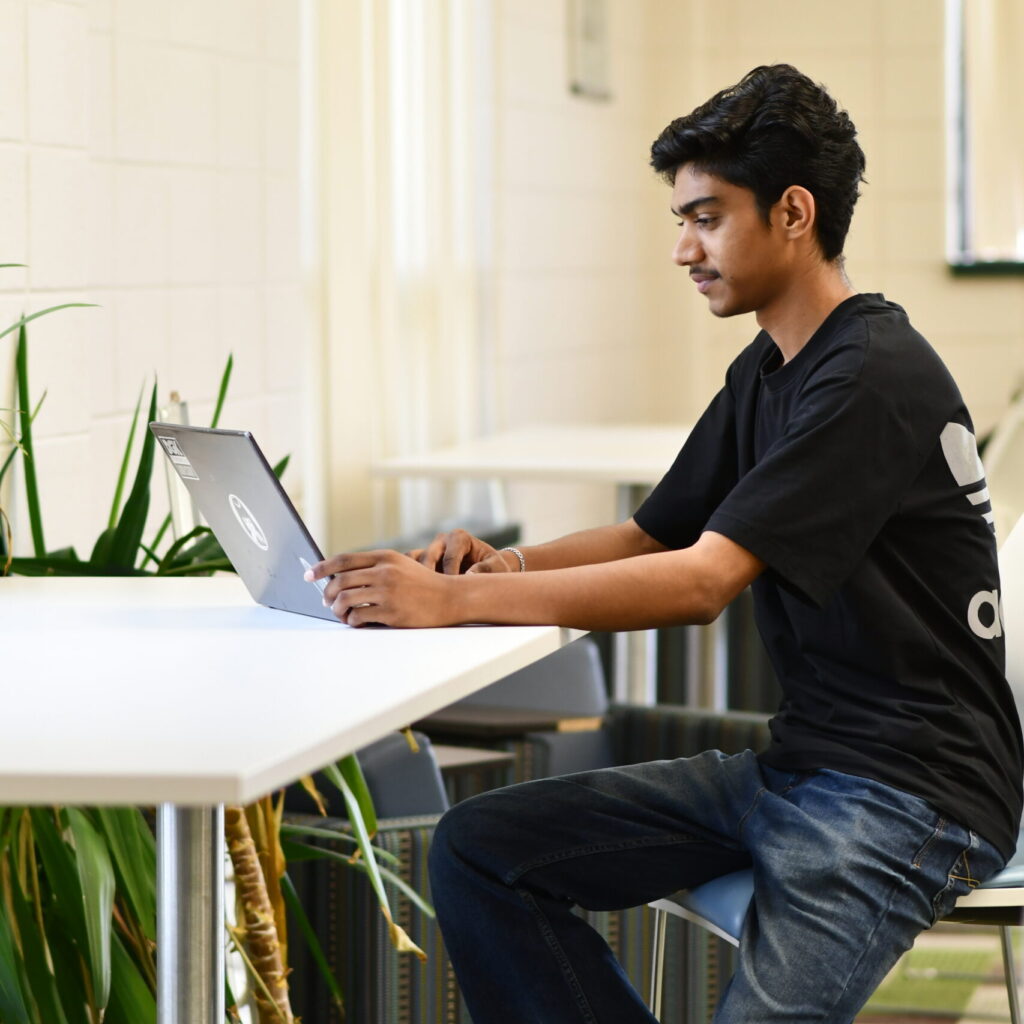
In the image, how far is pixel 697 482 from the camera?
1862mm

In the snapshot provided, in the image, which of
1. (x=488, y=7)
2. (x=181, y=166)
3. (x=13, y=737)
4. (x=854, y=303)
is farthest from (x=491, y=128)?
(x=13, y=737)

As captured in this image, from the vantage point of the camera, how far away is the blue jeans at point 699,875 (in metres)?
1.48

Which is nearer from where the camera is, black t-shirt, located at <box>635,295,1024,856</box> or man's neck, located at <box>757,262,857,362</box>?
black t-shirt, located at <box>635,295,1024,856</box>

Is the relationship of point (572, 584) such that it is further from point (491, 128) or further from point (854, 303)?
point (491, 128)

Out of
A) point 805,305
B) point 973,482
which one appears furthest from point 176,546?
point 973,482

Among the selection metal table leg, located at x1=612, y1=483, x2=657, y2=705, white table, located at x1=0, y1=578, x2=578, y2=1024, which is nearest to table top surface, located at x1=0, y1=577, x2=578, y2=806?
white table, located at x1=0, y1=578, x2=578, y2=1024

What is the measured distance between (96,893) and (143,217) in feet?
5.17

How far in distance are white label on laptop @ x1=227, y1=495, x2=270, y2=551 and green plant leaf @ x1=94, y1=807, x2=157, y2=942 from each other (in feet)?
1.02

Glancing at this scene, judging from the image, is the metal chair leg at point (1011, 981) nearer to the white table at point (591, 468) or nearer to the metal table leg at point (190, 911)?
the metal table leg at point (190, 911)

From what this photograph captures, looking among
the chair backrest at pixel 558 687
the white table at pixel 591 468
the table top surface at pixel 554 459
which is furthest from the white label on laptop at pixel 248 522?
the white table at pixel 591 468

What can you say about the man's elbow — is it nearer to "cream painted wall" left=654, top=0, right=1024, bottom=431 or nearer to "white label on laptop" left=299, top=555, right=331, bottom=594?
"white label on laptop" left=299, top=555, right=331, bottom=594

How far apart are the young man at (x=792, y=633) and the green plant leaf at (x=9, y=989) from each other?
1.37ft

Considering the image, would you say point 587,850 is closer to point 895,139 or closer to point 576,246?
point 576,246

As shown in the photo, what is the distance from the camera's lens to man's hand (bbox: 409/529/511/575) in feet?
5.66
